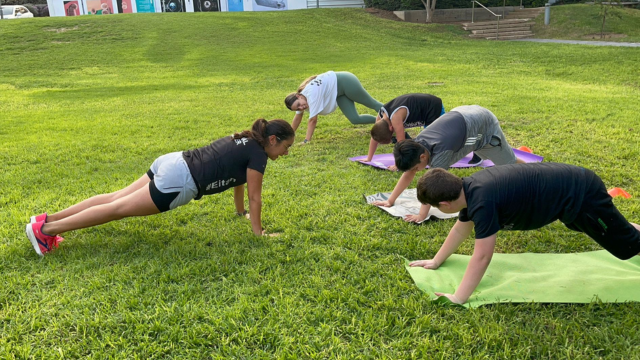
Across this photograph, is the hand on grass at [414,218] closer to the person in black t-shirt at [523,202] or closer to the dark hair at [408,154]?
the dark hair at [408,154]

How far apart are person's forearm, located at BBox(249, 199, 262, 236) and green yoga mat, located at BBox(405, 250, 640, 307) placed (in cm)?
114

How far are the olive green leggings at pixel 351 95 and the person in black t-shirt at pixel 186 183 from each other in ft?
10.2

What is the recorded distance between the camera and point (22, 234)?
Result: 343 centimetres

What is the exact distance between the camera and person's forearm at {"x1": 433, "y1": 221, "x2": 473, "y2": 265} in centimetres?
269

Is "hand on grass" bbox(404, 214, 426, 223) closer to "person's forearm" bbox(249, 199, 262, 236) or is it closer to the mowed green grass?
the mowed green grass

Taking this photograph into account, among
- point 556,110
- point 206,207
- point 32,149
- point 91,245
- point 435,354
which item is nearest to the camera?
point 435,354

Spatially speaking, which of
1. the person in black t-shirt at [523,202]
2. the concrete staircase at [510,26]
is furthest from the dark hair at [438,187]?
the concrete staircase at [510,26]

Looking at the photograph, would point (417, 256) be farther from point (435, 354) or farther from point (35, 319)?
point (35, 319)

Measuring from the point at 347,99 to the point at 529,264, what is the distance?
3.92 meters

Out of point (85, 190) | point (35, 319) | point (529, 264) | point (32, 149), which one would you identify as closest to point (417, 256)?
point (529, 264)

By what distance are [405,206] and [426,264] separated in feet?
3.56

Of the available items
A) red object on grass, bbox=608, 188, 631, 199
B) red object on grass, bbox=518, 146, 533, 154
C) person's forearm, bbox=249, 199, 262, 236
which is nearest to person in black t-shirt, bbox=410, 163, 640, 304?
person's forearm, bbox=249, 199, 262, 236

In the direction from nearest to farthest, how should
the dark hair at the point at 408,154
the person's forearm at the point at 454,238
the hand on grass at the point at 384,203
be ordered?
the person's forearm at the point at 454,238
the dark hair at the point at 408,154
the hand on grass at the point at 384,203

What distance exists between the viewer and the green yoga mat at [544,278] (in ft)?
8.36
